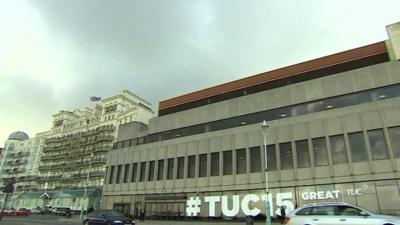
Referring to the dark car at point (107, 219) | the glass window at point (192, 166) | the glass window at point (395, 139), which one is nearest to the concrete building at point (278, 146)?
the glass window at point (395, 139)

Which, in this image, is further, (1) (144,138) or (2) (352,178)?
(1) (144,138)

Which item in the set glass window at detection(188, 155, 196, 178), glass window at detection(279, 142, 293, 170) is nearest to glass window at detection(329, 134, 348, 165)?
glass window at detection(279, 142, 293, 170)

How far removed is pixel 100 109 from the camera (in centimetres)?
10550

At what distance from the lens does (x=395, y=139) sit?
32.5m

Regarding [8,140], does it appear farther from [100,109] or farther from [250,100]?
[250,100]

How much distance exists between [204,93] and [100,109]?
204ft

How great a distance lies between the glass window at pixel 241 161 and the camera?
40.7m

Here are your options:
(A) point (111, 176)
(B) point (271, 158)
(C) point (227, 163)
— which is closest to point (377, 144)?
(B) point (271, 158)

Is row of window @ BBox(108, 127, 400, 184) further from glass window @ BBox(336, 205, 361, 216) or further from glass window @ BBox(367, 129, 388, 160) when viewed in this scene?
glass window @ BBox(336, 205, 361, 216)

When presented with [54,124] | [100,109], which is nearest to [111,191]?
[100,109]

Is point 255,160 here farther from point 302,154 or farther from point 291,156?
point 302,154

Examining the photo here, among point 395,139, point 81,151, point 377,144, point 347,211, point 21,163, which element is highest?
point 81,151

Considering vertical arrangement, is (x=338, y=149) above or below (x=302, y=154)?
above

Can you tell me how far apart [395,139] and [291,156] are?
1027cm
